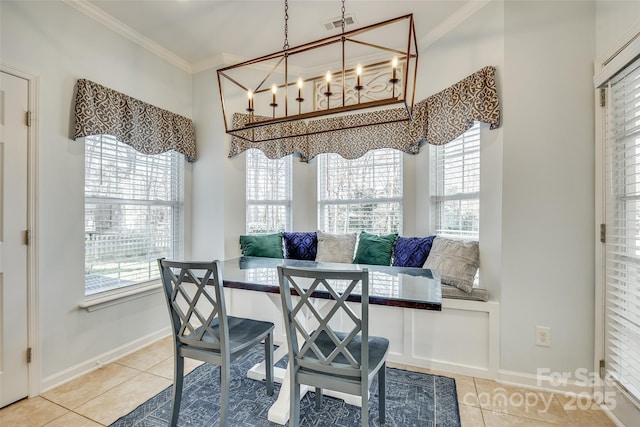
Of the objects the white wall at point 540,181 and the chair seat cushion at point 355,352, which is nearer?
the chair seat cushion at point 355,352

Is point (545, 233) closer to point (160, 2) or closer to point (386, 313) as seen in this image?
point (386, 313)

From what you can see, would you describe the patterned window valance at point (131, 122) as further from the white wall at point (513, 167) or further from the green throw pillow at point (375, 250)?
the green throw pillow at point (375, 250)

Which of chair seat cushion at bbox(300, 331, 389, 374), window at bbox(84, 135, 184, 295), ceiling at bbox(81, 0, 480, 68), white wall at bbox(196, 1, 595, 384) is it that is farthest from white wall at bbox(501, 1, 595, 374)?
window at bbox(84, 135, 184, 295)

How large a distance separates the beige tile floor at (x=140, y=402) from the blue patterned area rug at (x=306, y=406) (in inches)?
3.8

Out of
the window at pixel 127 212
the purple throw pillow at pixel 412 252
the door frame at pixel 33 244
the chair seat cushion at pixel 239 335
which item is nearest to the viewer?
the chair seat cushion at pixel 239 335

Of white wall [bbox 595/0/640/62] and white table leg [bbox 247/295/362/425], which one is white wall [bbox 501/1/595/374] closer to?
white wall [bbox 595/0/640/62]

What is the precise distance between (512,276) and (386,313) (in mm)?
963

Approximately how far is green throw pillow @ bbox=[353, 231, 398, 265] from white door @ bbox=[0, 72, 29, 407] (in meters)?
2.47

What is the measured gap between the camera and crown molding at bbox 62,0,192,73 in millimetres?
2276

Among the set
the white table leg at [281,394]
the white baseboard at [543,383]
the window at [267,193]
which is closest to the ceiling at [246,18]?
the window at [267,193]

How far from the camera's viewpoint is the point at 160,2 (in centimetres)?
229

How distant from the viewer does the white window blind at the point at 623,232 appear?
A: 1.59 meters

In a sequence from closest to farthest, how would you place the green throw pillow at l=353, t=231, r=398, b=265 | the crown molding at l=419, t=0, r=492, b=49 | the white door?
1. the white door
2. the crown molding at l=419, t=0, r=492, b=49
3. the green throw pillow at l=353, t=231, r=398, b=265

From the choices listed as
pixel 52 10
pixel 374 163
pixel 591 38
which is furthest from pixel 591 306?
pixel 52 10
